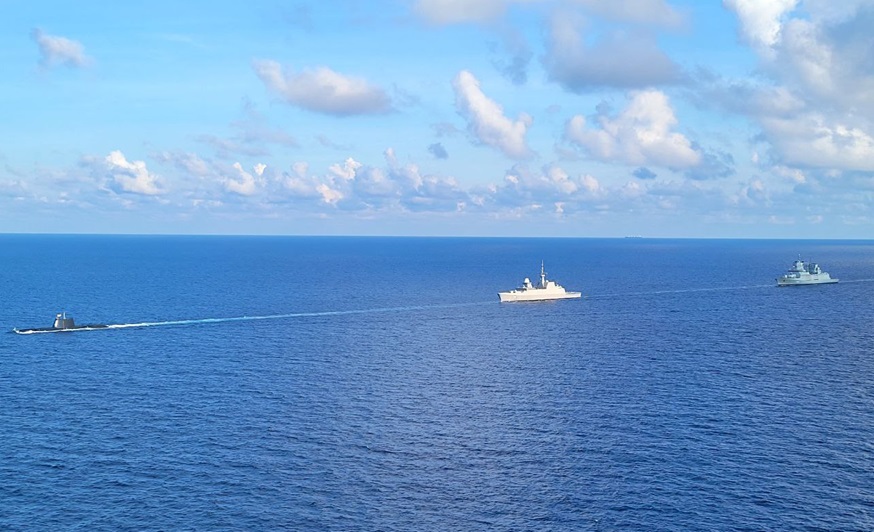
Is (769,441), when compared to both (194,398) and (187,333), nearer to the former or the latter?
(194,398)

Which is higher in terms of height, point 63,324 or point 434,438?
point 63,324

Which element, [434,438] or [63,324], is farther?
[63,324]

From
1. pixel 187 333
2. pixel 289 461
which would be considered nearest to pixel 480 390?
pixel 289 461

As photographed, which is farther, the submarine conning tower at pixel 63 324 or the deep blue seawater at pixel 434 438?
the submarine conning tower at pixel 63 324

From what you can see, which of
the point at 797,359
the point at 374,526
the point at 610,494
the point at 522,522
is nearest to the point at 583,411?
the point at 610,494

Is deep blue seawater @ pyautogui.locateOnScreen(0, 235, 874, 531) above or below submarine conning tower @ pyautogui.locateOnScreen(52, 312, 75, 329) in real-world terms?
below

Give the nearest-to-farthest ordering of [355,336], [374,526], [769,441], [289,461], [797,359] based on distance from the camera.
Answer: [374,526]
[289,461]
[769,441]
[797,359]
[355,336]

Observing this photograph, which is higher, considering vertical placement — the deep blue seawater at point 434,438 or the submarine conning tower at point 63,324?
the submarine conning tower at point 63,324

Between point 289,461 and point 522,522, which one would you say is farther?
point 289,461

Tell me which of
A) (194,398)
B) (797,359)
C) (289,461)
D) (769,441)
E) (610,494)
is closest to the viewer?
(610,494)

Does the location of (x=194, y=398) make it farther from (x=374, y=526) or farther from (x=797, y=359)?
(x=797, y=359)

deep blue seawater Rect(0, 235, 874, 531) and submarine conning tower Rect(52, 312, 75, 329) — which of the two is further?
submarine conning tower Rect(52, 312, 75, 329)
